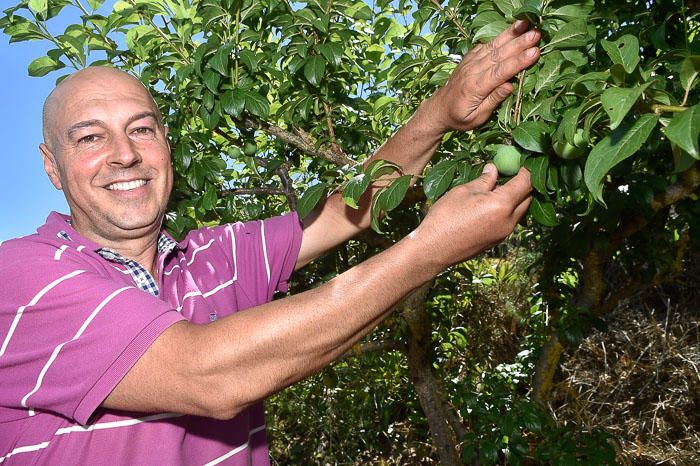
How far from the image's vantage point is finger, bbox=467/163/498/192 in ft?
4.89

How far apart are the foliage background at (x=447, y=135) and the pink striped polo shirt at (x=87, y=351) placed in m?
0.44

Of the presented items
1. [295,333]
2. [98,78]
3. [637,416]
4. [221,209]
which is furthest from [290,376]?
[637,416]

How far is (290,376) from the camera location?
141cm

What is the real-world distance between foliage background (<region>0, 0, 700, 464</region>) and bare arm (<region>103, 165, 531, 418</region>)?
0.41 ft

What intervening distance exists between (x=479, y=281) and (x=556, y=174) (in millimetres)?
3716

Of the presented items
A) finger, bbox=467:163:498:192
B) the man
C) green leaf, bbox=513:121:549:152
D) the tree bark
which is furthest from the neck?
the tree bark

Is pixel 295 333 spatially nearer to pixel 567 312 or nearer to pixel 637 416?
pixel 567 312

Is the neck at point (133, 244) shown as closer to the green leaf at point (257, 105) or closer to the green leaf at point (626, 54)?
the green leaf at point (257, 105)

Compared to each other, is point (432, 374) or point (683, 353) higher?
point (432, 374)

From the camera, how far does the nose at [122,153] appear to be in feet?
6.51

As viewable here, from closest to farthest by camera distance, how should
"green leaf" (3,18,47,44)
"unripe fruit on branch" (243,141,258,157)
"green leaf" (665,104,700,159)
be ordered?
1. "green leaf" (665,104,700,159)
2. "green leaf" (3,18,47,44)
3. "unripe fruit on branch" (243,141,258,157)

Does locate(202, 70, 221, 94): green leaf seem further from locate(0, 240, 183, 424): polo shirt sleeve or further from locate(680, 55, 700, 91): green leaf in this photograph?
Answer: locate(680, 55, 700, 91): green leaf

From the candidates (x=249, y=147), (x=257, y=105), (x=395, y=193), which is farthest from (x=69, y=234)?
(x=395, y=193)

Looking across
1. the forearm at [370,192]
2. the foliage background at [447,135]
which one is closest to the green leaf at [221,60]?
the foliage background at [447,135]
